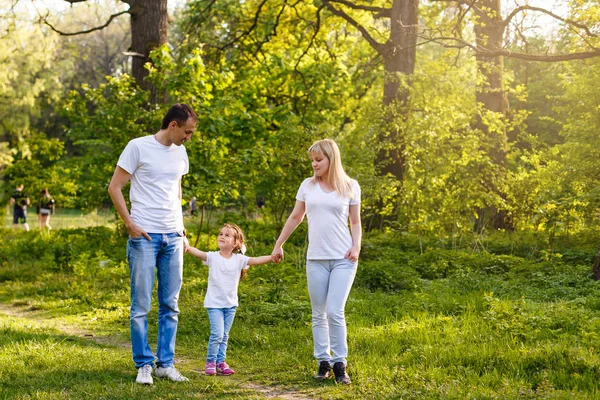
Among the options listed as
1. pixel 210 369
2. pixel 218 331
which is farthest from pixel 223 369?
pixel 218 331

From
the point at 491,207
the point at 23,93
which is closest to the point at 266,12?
the point at 491,207

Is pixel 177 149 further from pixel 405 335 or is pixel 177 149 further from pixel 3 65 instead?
pixel 3 65

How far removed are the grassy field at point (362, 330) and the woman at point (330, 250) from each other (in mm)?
350

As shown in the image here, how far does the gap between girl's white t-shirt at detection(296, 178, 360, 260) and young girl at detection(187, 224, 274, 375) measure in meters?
0.57

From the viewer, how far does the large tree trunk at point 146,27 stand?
14727 mm

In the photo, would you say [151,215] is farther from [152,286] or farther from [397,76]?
[397,76]

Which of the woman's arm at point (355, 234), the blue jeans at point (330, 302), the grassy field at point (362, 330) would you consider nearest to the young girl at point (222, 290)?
the grassy field at point (362, 330)

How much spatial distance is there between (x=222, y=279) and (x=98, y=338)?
255 cm

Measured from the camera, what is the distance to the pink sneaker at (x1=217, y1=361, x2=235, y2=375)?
6.68m

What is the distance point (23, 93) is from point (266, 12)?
2159 cm

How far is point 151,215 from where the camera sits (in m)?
6.06

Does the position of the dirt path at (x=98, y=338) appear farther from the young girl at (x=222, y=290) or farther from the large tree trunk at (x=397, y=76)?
the large tree trunk at (x=397, y=76)

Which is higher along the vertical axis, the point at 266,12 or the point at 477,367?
the point at 266,12

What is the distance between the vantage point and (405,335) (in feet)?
24.8
